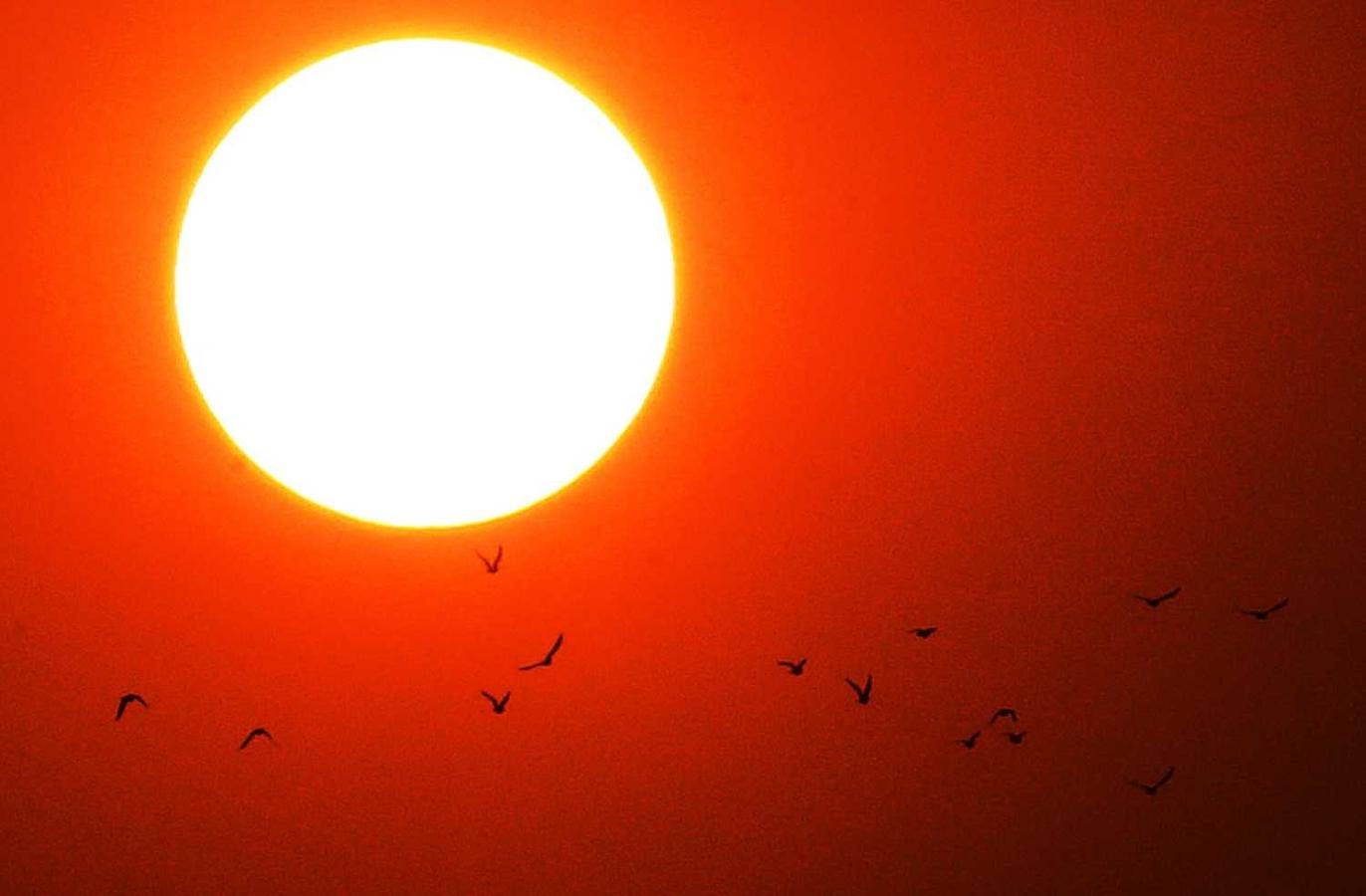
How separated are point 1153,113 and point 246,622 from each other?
4.83 ft

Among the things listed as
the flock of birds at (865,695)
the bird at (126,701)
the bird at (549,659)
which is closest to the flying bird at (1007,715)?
the flock of birds at (865,695)

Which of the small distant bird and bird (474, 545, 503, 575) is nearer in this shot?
bird (474, 545, 503, 575)

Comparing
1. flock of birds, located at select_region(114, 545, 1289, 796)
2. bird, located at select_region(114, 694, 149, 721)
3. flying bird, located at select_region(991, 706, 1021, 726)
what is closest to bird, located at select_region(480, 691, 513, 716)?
flock of birds, located at select_region(114, 545, 1289, 796)

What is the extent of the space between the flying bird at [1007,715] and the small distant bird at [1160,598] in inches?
10.2

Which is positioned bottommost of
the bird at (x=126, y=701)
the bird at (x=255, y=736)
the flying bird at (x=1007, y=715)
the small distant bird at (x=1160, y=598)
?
the flying bird at (x=1007, y=715)

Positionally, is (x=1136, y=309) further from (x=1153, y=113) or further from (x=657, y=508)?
(x=657, y=508)

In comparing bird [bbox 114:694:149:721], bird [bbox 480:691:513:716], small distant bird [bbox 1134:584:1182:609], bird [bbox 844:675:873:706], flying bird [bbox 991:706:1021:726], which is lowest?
flying bird [bbox 991:706:1021:726]

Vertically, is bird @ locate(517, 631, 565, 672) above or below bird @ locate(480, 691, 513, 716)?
above

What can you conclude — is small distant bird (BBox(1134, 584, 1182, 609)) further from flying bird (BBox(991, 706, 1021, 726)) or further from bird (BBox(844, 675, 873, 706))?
bird (BBox(844, 675, 873, 706))

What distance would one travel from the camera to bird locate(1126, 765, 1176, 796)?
7.69 feet

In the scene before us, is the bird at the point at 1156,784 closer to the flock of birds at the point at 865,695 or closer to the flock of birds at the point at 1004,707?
the flock of birds at the point at 865,695

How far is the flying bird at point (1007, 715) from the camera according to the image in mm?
2311

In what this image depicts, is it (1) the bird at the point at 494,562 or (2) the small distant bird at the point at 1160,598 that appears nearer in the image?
(1) the bird at the point at 494,562

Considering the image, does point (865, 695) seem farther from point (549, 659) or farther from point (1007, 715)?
point (549, 659)
